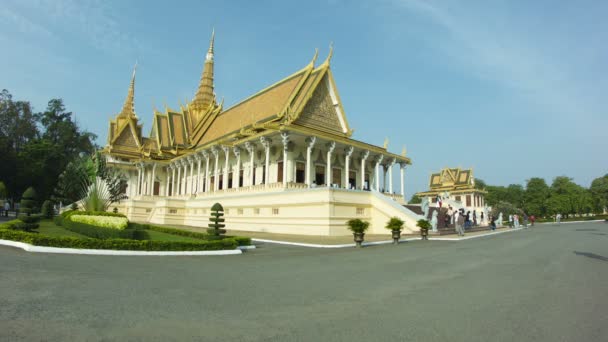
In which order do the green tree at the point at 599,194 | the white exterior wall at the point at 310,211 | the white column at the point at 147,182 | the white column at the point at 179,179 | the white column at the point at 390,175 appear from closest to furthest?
the white exterior wall at the point at 310,211 → the white column at the point at 390,175 → the white column at the point at 179,179 → the white column at the point at 147,182 → the green tree at the point at 599,194

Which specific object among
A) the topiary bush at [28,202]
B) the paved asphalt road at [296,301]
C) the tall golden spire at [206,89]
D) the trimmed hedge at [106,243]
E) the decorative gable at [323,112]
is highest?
the tall golden spire at [206,89]

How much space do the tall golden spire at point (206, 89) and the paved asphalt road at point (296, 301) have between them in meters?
37.9

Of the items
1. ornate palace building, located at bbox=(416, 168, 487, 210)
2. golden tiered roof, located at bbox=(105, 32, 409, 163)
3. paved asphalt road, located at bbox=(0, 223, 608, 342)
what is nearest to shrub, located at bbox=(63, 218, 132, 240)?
paved asphalt road, located at bbox=(0, 223, 608, 342)

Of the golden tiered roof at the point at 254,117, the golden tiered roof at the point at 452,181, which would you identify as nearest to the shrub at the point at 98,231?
the golden tiered roof at the point at 254,117

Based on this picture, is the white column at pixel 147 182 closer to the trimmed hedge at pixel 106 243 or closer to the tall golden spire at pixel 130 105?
the tall golden spire at pixel 130 105

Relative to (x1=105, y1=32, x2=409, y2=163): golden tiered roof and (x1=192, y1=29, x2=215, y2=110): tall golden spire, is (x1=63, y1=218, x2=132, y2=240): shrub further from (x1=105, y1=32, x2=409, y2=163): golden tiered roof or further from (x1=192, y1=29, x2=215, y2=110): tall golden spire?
(x1=192, y1=29, x2=215, y2=110): tall golden spire

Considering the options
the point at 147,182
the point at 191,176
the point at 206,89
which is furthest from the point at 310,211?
the point at 206,89

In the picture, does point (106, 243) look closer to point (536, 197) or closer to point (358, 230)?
point (358, 230)

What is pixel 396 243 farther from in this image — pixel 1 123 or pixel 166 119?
pixel 1 123

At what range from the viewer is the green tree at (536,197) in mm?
69812

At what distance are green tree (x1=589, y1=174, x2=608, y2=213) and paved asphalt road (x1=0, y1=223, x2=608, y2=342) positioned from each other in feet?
255

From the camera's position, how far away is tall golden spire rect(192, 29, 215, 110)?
43.9 m

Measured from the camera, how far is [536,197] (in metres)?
71.8

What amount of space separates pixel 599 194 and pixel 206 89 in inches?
3008
